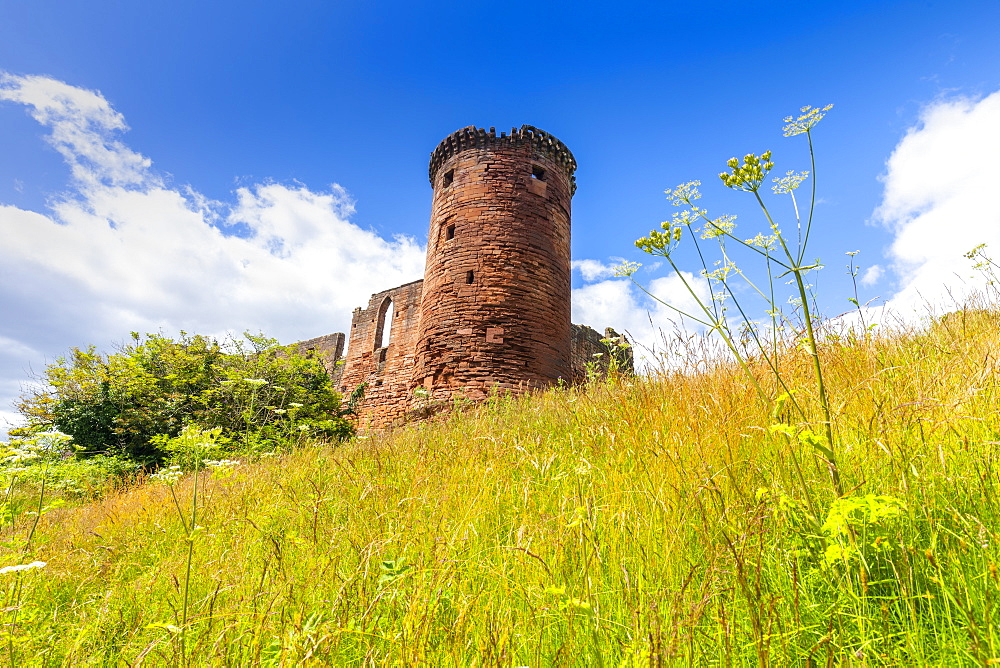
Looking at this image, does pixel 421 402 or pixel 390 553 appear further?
pixel 421 402

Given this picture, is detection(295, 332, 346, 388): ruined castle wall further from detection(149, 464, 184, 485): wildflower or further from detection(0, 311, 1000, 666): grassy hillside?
detection(0, 311, 1000, 666): grassy hillside

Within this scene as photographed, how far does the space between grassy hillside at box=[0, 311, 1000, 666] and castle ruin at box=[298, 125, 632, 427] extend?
19.8ft

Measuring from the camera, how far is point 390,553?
83.4 inches

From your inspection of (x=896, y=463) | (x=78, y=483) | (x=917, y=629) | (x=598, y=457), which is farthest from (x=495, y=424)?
(x=78, y=483)

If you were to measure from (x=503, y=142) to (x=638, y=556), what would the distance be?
10.5 m

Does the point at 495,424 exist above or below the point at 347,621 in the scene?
above

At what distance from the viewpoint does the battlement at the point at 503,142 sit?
10.9 m

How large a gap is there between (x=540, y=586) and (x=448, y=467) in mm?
1655

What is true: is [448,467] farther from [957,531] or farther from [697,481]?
[957,531]

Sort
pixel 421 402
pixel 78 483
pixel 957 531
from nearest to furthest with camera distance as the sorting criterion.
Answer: pixel 957 531 < pixel 78 483 < pixel 421 402

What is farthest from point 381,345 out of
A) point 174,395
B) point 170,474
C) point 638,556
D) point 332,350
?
point 638,556

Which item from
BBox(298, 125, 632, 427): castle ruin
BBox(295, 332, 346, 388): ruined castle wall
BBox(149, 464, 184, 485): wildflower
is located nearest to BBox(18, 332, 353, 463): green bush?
BBox(298, 125, 632, 427): castle ruin

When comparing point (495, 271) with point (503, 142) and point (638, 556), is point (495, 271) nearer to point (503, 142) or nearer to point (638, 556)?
point (503, 142)

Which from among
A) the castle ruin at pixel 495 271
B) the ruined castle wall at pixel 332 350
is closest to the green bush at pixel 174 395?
the castle ruin at pixel 495 271
